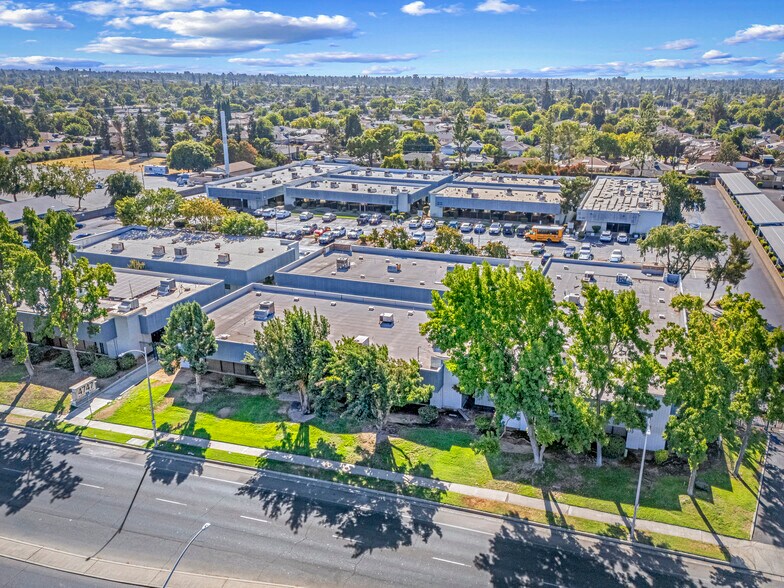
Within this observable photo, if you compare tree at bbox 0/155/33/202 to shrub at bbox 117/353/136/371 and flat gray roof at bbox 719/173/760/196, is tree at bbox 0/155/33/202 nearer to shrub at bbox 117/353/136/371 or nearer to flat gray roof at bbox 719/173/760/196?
shrub at bbox 117/353/136/371

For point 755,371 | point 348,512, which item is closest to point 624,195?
point 755,371

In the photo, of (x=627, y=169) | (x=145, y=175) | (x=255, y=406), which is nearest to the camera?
(x=255, y=406)

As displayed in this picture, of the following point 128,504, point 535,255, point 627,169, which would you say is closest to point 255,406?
point 128,504

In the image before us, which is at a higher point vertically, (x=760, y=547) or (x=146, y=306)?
(x=146, y=306)

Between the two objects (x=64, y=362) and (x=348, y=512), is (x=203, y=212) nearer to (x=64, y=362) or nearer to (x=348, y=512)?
(x=64, y=362)

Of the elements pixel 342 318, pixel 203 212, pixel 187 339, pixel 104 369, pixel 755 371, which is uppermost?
pixel 203 212

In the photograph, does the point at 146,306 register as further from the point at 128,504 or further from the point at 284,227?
the point at 284,227

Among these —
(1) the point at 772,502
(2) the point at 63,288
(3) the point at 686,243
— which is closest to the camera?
(1) the point at 772,502
